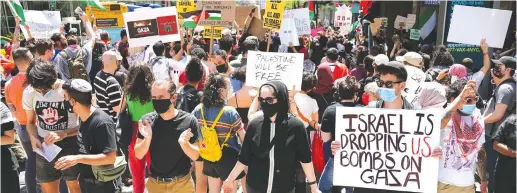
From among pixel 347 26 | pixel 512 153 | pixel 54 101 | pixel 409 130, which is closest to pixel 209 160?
pixel 54 101

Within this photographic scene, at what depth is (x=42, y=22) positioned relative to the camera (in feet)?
35.5

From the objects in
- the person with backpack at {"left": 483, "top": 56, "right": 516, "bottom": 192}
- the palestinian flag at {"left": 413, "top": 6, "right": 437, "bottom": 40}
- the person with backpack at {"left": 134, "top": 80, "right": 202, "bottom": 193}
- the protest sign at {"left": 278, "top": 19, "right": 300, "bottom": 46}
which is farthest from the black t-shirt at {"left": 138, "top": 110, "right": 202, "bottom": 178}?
the palestinian flag at {"left": 413, "top": 6, "right": 437, "bottom": 40}

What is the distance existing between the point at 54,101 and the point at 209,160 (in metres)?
1.53

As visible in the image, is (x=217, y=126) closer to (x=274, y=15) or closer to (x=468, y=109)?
(x=468, y=109)

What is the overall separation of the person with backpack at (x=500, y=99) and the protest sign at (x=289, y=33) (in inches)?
183

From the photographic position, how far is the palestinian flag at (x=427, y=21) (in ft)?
47.7

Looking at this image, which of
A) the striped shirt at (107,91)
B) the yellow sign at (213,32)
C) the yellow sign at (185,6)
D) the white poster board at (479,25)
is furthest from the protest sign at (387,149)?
the yellow sign at (185,6)

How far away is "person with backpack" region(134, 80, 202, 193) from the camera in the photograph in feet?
11.8

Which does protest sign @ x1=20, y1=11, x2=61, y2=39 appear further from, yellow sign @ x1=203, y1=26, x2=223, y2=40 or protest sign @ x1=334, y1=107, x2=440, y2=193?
protest sign @ x1=334, y1=107, x2=440, y2=193

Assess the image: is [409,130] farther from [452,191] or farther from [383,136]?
[452,191]

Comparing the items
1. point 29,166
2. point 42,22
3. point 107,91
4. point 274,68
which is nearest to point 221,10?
point 274,68

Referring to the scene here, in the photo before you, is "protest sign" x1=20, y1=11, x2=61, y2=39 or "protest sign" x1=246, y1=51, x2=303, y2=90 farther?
"protest sign" x1=20, y1=11, x2=61, y2=39

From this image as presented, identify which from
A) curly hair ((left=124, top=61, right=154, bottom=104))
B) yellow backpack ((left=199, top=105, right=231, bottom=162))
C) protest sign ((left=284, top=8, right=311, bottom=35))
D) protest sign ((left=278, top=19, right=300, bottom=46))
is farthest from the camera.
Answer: protest sign ((left=284, top=8, right=311, bottom=35))

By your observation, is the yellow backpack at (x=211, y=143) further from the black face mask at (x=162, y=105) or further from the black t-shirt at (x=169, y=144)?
the black face mask at (x=162, y=105)
